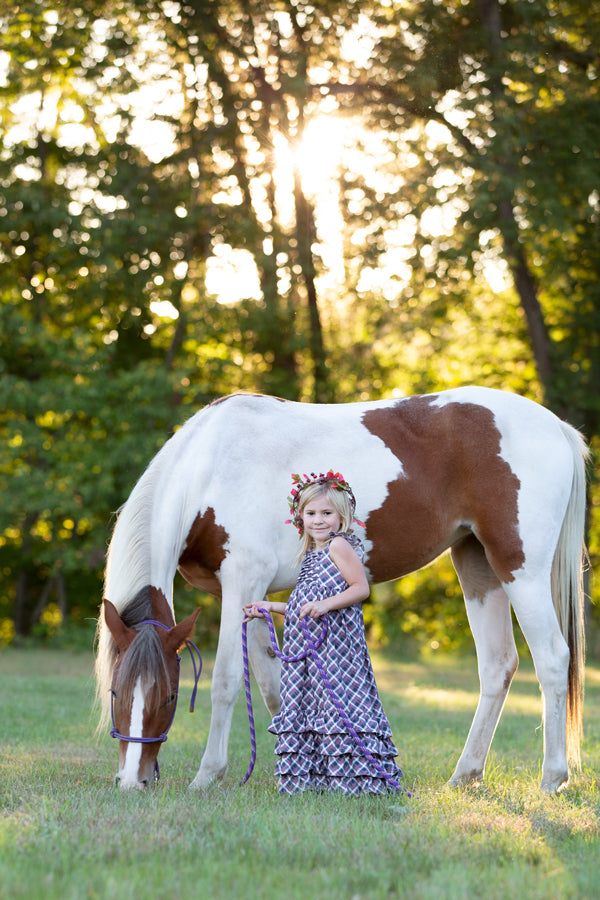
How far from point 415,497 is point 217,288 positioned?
1291 cm

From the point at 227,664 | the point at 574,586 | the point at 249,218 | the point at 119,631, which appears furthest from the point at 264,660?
the point at 249,218

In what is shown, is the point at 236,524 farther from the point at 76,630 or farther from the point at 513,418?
the point at 76,630

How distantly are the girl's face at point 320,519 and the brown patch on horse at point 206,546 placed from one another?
1.52 feet

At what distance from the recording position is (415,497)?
5.17 meters

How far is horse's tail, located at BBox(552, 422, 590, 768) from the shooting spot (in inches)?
199

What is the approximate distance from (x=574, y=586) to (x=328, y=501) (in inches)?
62.4

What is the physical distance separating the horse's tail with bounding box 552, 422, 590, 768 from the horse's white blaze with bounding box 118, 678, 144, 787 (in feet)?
7.64

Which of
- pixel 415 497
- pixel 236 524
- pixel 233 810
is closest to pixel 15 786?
pixel 233 810

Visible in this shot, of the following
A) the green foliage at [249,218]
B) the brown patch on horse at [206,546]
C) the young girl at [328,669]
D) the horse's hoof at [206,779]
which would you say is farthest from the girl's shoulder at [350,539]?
the green foliage at [249,218]

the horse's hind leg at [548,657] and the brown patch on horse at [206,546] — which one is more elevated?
the brown patch on horse at [206,546]

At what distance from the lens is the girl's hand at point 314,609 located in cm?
452

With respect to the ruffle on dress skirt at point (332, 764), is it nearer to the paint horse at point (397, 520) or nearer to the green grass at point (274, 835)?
the green grass at point (274, 835)

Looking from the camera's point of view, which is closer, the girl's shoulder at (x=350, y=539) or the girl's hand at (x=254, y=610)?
the girl's hand at (x=254, y=610)

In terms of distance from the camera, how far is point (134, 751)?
4152mm
